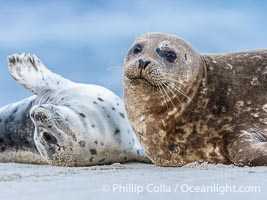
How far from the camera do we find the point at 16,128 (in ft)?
31.5

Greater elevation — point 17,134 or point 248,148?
point 248,148

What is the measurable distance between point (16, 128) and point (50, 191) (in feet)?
21.8

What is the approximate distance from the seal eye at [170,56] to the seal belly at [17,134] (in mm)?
3707

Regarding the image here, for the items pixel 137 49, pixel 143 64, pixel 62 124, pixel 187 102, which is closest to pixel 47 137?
pixel 62 124

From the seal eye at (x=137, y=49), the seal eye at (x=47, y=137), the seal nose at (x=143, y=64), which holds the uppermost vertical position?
the seal eye at (x=137, y=49)

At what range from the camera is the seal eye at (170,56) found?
19.0 feet

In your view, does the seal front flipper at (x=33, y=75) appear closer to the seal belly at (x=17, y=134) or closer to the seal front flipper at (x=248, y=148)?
→ the seal belly at (x=17, y=134)

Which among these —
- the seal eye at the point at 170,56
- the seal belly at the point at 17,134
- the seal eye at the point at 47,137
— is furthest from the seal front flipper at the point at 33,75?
the seal eye at the point at 170,56

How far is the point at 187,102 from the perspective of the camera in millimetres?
5891

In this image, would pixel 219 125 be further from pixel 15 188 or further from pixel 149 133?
pixel 15 188

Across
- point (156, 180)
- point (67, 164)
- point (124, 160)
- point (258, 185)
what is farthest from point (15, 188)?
point (124, 160)

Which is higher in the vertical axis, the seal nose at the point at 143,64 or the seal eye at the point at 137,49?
the seal eye at the point at 137,49

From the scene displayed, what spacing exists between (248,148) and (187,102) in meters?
0.90

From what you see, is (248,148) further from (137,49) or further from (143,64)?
(137,49)
